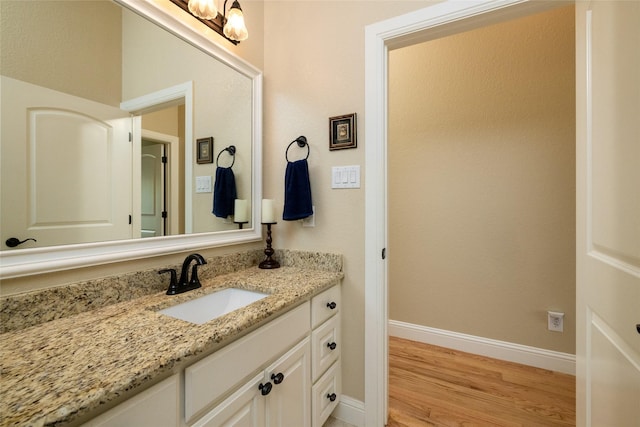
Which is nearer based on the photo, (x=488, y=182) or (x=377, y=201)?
(x=377, y=201)

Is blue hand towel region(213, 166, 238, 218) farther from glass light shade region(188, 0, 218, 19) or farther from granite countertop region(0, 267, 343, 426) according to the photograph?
glass light shade region(188, 0, 218, 19)

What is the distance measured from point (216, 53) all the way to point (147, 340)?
1.33m

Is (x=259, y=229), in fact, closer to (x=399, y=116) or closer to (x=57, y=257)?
(x=57, y=257)

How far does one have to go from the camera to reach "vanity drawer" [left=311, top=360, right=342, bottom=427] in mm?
1188

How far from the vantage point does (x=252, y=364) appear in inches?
33.8

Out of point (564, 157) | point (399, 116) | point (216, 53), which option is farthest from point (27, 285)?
point (564, 157)

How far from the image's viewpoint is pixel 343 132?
1420mm

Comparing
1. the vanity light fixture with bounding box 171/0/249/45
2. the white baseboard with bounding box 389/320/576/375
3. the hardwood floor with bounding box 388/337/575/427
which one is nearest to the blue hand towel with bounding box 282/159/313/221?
the vanity light fixture with bounding box 171/0/249/45

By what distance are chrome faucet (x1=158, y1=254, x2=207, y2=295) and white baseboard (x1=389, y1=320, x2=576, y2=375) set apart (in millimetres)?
1843

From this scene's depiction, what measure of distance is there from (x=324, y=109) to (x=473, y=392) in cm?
193

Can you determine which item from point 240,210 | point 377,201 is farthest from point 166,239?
point 377,201

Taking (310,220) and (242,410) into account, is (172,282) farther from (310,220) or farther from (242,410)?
(310,220)

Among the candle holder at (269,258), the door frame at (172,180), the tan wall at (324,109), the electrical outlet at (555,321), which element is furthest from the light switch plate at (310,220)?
the electrical outlet at (555,321)

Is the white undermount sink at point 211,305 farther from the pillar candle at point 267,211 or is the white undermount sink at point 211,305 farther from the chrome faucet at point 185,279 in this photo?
the pillar candle at point 267,211
